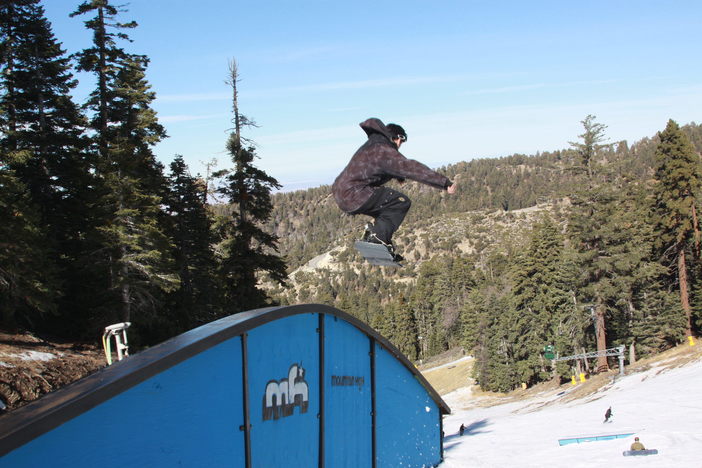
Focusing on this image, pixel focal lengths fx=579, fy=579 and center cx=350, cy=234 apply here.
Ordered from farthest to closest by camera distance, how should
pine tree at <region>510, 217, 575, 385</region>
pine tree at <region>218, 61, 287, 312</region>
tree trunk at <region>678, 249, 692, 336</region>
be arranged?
pine tree at <region>510, 217, 575, 385</region> → tree trunk at <region>678, 249, 692, 336</region> → pine tree at <region>218, 61, 287, 312</region>

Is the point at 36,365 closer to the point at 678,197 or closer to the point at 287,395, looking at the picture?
the point at 287,395

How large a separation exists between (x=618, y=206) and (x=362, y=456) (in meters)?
43.4

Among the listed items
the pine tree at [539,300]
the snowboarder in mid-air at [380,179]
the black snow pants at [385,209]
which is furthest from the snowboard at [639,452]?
the pine tree at [539,300]

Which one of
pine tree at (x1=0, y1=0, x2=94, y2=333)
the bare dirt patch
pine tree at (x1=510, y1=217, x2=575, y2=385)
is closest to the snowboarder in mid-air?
the bare dirt patch

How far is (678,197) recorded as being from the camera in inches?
1847

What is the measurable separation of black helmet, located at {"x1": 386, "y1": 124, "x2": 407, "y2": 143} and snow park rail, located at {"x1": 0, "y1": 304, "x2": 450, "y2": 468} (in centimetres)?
276

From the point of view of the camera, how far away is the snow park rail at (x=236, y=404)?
503 cm

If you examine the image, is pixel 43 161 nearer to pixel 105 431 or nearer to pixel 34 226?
pixel 34 226

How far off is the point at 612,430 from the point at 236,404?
2176 centimetres

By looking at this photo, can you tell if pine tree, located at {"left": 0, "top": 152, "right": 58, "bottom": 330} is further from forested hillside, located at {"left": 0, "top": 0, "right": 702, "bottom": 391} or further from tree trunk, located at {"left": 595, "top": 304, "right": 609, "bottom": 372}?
tree trunk, located at {"left": 595, "top": 304, "right": 609, "bottom": 372}

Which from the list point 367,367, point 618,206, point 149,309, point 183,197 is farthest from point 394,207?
point 618,206

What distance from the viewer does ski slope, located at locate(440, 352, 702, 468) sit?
17453mm

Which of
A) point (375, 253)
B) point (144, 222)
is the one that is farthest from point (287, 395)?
point (144, 222)

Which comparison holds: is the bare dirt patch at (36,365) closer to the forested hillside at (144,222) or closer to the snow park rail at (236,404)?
the forested hillside at (144,222)
